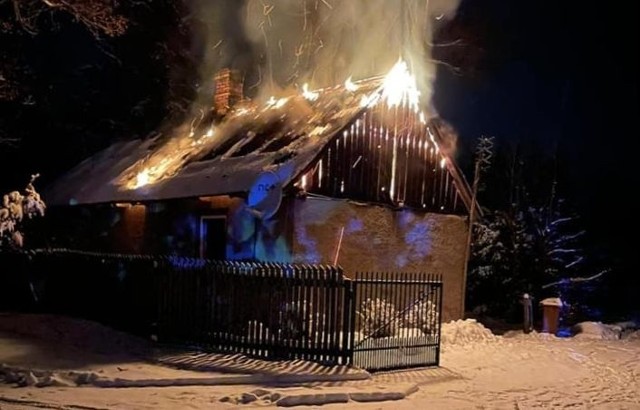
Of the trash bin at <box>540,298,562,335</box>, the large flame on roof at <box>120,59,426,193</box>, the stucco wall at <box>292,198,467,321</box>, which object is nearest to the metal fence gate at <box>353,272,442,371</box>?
the stucco wall at <box>292,198,467,321</box>

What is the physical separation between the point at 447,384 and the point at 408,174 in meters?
7.57

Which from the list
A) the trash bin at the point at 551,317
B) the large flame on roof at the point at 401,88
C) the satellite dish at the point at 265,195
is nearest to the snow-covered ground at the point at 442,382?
the trash bin at the point at 551,317

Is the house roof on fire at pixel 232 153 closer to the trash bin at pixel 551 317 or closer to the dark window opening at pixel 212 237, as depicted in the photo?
the dark window opening at pixel 212 237

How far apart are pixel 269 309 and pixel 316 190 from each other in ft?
14.4

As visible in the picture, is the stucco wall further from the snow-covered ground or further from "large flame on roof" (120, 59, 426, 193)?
the snow-covered ground

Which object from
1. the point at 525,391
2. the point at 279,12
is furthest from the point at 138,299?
the point at 279,12

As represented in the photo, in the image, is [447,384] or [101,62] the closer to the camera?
[447,384]

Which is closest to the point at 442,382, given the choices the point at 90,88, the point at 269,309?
the point at 269,309

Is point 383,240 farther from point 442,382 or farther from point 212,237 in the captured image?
point 442,382

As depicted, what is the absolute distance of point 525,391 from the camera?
10508mm

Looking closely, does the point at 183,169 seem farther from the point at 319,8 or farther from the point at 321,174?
the point at 319,8

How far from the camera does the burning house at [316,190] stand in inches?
611

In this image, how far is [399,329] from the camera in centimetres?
1238

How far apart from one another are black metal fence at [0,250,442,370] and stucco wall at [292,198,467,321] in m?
2.46
